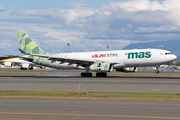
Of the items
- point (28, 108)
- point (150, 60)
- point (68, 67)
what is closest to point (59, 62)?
point (68, 67)

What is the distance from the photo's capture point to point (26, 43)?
189ft

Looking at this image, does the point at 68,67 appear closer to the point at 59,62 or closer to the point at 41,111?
the point at 59,62

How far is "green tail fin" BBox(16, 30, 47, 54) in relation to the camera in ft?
189

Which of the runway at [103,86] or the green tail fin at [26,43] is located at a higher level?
the green tail fin at [26,43]

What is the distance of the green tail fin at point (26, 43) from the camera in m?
57.8

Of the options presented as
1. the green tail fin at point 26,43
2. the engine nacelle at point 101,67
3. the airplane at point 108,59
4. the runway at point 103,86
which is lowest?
the runway at point 103,86

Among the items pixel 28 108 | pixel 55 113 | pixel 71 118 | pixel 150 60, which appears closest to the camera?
pixel 71 118

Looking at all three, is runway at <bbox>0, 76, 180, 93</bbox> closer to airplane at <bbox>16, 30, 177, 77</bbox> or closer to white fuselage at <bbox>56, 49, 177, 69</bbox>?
white fuselage at <bbox>56, 49, 177, 69</bbox>

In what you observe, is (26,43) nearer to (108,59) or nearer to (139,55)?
(108,59)

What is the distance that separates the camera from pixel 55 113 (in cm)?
1286

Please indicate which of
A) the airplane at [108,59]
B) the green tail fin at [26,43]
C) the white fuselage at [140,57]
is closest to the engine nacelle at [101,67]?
the airplane at [108,59]

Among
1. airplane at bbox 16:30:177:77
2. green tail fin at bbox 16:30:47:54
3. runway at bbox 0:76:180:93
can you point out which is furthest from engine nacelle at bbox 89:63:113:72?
green tail fin at bbox 16:30:47:54

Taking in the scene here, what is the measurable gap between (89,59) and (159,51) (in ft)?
45.7

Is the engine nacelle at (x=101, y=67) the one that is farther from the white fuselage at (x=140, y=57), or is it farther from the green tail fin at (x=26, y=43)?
the green tail fin at (x=26, y=43)
